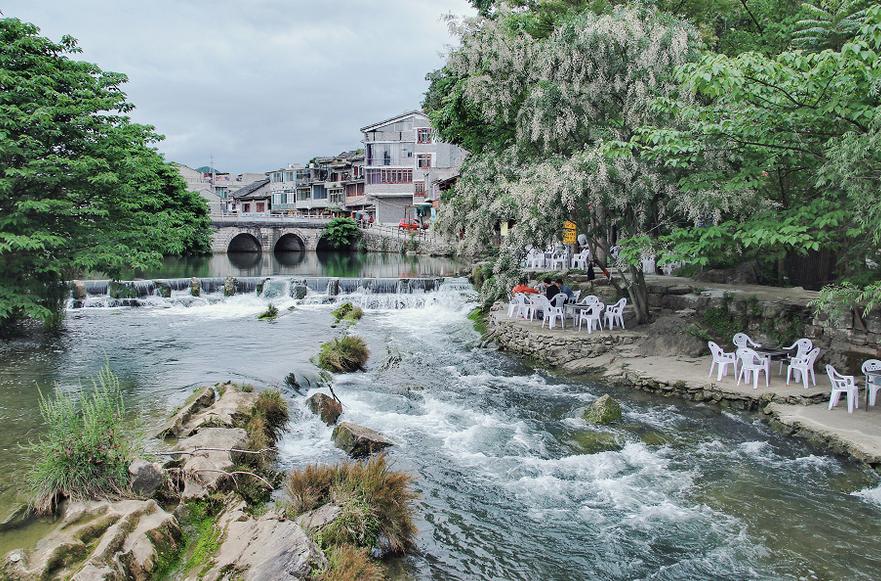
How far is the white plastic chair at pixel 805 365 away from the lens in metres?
12.2

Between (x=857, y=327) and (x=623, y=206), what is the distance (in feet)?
18.2

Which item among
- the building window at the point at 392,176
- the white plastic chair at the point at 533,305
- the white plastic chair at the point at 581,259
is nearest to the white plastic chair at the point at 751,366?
the white plastic chair at the point at 533,305

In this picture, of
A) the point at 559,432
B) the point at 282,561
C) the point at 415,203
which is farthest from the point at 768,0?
the point at 415,203

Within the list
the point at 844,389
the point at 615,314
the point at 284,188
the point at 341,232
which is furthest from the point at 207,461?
the point at 284,188

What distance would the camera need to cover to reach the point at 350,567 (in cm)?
581

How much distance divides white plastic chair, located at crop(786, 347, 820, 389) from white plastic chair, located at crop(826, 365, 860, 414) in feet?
2.47

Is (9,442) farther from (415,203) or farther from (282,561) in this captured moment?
(415,203)

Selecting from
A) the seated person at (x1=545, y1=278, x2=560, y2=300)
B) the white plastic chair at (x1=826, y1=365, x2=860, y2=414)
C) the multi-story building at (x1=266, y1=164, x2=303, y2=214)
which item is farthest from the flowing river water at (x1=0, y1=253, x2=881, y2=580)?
the multi-story building at (x1=266, y1=164, x2=303, y2=214)

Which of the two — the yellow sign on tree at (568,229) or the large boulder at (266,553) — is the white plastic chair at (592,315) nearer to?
the yellow sign on tree at (568,229)

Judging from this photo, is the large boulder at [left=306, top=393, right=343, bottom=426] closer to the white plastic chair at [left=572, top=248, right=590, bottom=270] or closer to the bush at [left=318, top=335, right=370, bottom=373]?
the bush at [left=318, top=335, right=370, bottom=373]

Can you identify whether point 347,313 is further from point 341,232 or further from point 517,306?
point 341,232

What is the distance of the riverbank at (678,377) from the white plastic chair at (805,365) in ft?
0.70

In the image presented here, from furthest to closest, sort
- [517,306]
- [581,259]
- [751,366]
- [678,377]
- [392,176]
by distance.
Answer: [392,176] → [581,259] → [517,306] → [678,377] → [751,366]

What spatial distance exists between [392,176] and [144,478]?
206 ft
